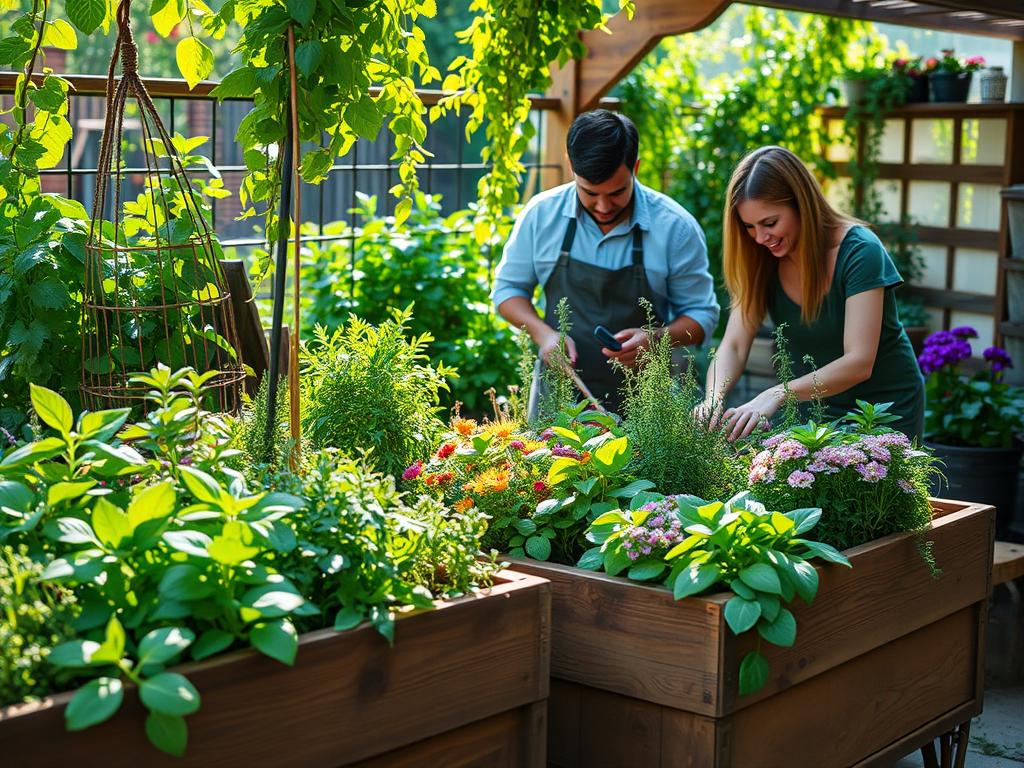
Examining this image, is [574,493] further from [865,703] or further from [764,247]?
[764,247]

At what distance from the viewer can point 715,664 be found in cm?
179

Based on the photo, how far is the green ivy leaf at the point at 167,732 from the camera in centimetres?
128

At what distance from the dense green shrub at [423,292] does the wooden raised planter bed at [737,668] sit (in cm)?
228

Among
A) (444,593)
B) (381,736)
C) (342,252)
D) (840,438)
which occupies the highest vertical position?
(342,252)

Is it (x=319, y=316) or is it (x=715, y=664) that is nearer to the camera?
(x=715, y=664)

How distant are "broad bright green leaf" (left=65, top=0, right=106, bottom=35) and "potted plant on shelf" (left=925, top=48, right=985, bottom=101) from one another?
5.41 metres

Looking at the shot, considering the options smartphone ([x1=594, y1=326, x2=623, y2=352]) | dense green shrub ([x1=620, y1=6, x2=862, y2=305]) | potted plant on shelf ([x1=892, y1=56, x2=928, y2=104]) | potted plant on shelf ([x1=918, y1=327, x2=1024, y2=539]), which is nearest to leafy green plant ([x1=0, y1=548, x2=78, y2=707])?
smartphone ([x1=594, y1=326, x2=623, y2=352])

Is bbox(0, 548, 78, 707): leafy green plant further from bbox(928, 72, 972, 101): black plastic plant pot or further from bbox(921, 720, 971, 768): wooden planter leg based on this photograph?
bbox(928, 72, 972, 101): black plastic plant pot

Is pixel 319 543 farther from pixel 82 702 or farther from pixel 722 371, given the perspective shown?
pixel 722 371

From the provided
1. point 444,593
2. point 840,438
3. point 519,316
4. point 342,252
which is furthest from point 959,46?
point 444,593

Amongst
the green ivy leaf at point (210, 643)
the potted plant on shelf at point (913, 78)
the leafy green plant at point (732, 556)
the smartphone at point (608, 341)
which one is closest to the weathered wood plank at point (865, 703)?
the leafy green plant at point (732, 556)

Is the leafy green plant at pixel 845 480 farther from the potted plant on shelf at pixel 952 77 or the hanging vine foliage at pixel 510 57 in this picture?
the potted plant on shelf at pixel 952 77

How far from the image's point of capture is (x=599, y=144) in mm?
3010

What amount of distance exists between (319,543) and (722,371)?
1.62 metres
